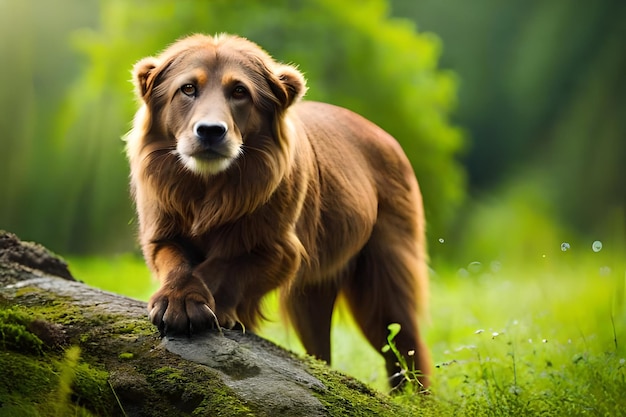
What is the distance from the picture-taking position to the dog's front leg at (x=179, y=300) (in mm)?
3645

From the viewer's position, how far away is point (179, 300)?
377cm

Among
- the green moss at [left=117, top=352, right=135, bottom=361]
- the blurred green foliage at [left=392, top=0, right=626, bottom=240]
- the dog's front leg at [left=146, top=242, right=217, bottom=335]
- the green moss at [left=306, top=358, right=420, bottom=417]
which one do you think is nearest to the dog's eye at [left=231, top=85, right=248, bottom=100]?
the dog's front leg at [left=146, top=242, right=217, bottom=335]

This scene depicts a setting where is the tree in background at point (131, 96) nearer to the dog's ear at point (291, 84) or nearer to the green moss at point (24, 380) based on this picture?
the dog's ear at point (291, 84)

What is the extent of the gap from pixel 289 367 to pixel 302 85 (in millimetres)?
1606

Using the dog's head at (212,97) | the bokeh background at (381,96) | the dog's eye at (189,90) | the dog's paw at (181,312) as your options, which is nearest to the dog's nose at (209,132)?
the dog's head at (212,97)

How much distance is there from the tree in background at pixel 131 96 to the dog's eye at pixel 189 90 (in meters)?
7.02

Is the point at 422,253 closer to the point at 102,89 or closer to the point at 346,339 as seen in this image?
the point at 346,339

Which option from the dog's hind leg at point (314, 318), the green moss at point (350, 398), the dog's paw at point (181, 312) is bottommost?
the green moss at point (350, 398)

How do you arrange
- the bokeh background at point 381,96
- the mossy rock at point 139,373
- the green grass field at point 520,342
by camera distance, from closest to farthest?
1. the mossy rock at point 139,373
2. the green grass field at point 520,342
3. the bokeh background at point 381,96

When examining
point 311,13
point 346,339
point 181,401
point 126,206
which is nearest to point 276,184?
point 181,401

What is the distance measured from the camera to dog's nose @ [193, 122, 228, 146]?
410 centimetres

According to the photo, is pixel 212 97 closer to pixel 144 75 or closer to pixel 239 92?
pixel 239 92

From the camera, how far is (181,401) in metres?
3.22

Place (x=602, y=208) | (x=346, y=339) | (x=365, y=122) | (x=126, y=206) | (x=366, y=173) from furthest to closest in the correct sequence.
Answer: (x=602, y=208) → (x=126, y=206) → (x=346, y=339) → (x=365, y=122) → (x=366, y=173)
